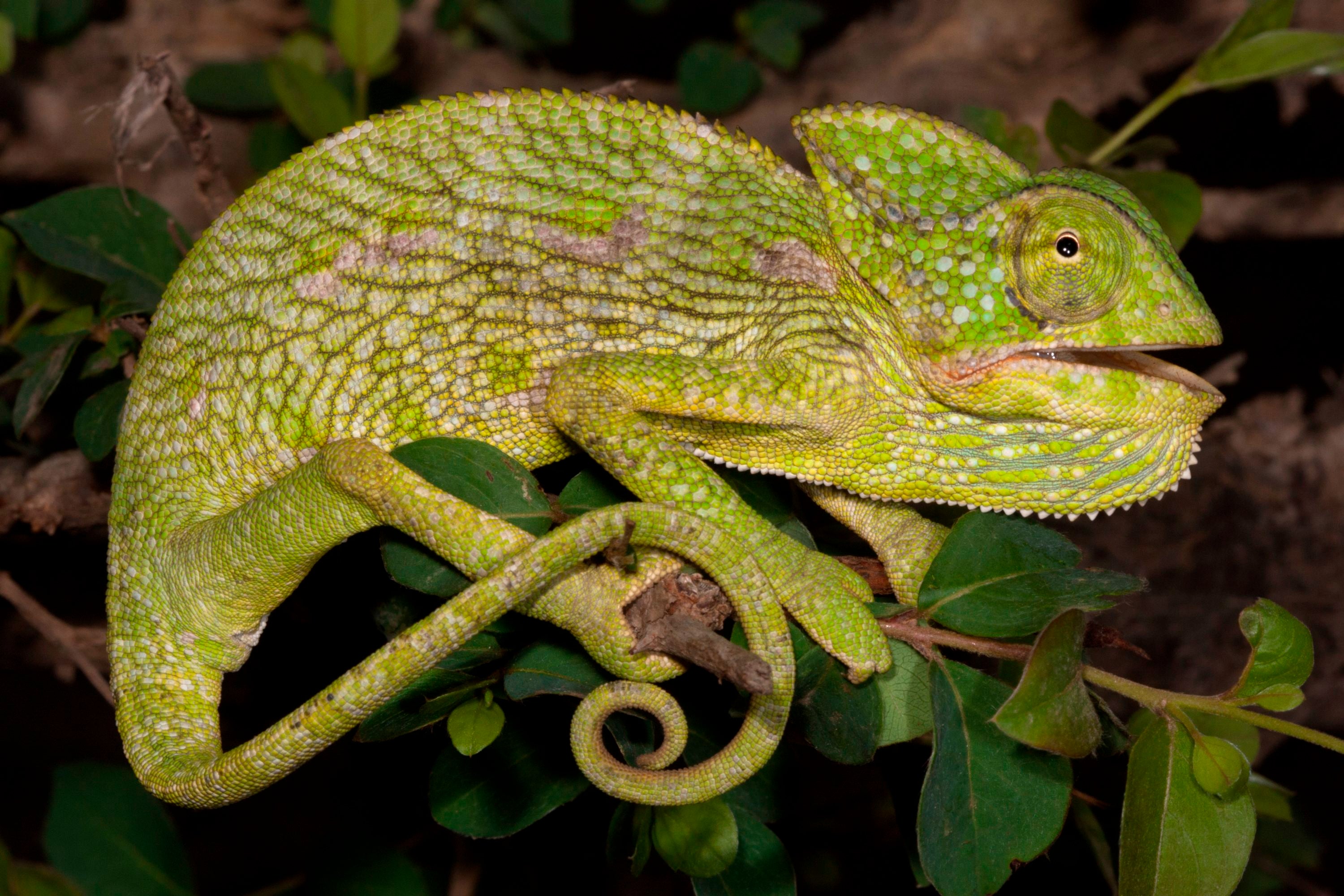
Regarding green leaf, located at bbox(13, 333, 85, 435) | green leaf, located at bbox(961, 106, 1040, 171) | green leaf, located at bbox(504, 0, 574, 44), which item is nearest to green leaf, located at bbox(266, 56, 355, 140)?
green leaf, located at bbox(13, 333, 85, 435)

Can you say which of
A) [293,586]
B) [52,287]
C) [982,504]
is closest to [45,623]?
[52,287]

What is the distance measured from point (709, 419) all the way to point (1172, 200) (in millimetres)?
1269

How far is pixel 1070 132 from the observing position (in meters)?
2.41

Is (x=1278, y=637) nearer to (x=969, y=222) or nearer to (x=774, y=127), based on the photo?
(x=969, y=222)

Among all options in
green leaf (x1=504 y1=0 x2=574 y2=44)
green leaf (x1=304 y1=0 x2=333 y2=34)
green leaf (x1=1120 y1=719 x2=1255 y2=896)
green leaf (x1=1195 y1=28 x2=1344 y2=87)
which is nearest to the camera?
green leaf (x1=1120 y1=719 x2=1255 y2=896)

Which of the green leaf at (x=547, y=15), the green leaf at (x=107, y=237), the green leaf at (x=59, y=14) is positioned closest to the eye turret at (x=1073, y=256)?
the green leaf at (x=107, y=237)

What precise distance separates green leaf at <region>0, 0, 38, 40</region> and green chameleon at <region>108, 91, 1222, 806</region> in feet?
5.81

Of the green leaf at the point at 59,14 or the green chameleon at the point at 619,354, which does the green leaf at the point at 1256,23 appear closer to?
the green chameleon at the point at 619,354

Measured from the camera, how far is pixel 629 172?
1676 millimetres

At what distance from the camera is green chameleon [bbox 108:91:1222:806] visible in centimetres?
151

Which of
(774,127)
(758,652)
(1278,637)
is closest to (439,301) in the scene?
(758,652)

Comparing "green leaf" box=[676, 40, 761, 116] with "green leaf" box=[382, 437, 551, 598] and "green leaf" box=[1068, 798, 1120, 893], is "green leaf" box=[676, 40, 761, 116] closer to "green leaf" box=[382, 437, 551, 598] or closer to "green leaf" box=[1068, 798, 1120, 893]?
"green leaf" box=[382, 437, 551, 598]

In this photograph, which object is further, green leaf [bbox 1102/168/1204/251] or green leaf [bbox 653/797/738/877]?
green leaf [bbox 1102/168/1204/251]

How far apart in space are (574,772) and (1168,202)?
5.56 ft
